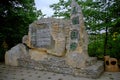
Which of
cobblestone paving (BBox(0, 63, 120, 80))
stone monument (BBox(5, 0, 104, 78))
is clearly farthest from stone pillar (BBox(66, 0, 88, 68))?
cobblestone paving (BBox(0, 63, 120, 80))

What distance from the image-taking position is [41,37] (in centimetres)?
827

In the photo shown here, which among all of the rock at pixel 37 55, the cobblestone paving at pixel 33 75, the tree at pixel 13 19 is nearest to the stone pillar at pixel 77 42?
the cobblestone paving at pixel 33 75

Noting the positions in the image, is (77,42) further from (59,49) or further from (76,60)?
(59,49)

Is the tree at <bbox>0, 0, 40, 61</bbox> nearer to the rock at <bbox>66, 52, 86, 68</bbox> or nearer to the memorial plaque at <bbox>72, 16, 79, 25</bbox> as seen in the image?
the memorial plaque at <bbox>72, 16, 79, 25</bbox>

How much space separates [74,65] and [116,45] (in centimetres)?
335

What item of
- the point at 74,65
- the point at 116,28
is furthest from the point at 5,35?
the point at 116,28

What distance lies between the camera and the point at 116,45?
9.49 m

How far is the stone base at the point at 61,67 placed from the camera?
6.70 m

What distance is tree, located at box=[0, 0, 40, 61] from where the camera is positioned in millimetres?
10141


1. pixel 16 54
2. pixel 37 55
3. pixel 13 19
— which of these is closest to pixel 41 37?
pixel 37 55

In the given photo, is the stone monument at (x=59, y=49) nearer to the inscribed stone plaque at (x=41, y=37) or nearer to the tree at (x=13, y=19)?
the inscribed stone plaque at (x=41, y=37)

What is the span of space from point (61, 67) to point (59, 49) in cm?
70

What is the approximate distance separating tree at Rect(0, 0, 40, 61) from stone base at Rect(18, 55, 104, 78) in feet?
7.48

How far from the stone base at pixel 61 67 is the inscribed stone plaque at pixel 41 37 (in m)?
0.61
